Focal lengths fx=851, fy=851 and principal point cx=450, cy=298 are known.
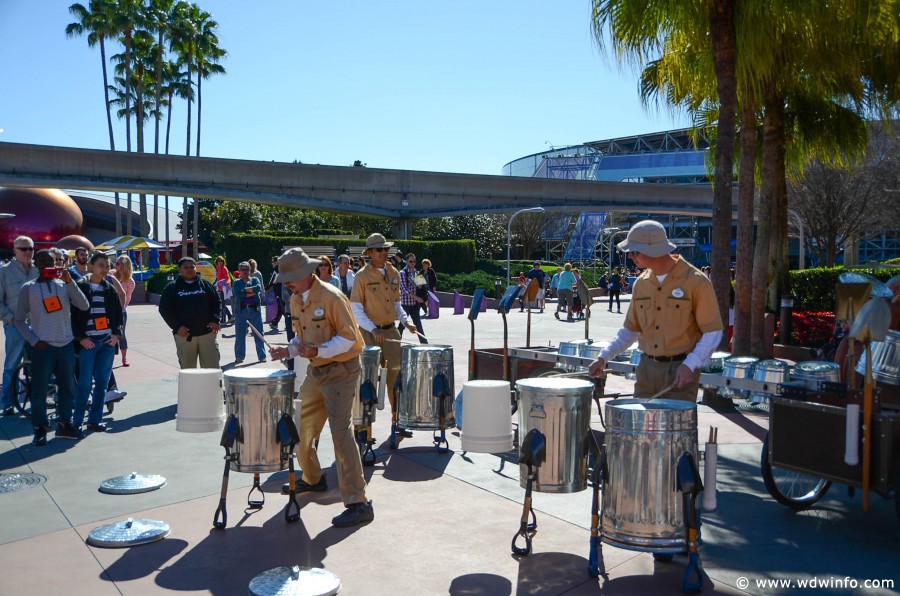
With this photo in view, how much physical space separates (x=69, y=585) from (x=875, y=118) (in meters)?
15.2

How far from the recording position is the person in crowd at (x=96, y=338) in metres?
9.04

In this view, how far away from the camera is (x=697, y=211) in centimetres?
5619

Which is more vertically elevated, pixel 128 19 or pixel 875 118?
pixel 128 19

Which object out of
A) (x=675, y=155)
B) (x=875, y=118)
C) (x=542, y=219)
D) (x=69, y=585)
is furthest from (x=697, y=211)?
(x=69, y=585)

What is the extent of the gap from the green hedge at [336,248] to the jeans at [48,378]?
32455mm

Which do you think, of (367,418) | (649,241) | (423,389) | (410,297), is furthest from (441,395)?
(410,297)

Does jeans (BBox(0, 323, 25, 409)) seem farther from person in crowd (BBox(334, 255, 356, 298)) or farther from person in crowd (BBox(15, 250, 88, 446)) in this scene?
person in crowd (BBox(334, 255, 356, 298))

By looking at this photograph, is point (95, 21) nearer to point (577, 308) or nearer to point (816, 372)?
point (577, 308)

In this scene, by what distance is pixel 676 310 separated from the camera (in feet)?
18.9

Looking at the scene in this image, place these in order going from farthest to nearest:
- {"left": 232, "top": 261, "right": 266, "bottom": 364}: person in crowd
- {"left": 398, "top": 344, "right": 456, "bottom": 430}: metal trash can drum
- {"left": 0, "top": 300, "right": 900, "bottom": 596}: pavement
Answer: {"left": 232, "top": 261, "right": 266, "bottom": 364}: person in crowd < {"left": 398, "top": 344, "right": 456, "bottom": 430}: metal trash can drum < {"left": 0, "top": 300, "right": 900, "bottom": 596}: pavement

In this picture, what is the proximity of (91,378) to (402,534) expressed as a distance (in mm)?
4929

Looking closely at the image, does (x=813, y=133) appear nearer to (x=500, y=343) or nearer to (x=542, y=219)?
(x=500, y=343)

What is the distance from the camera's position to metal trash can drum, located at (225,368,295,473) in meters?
5.89

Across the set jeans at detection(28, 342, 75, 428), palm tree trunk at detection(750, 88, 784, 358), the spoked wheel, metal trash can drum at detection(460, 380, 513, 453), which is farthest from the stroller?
metal trash can drum at detection(460, 380, 513, 453)
